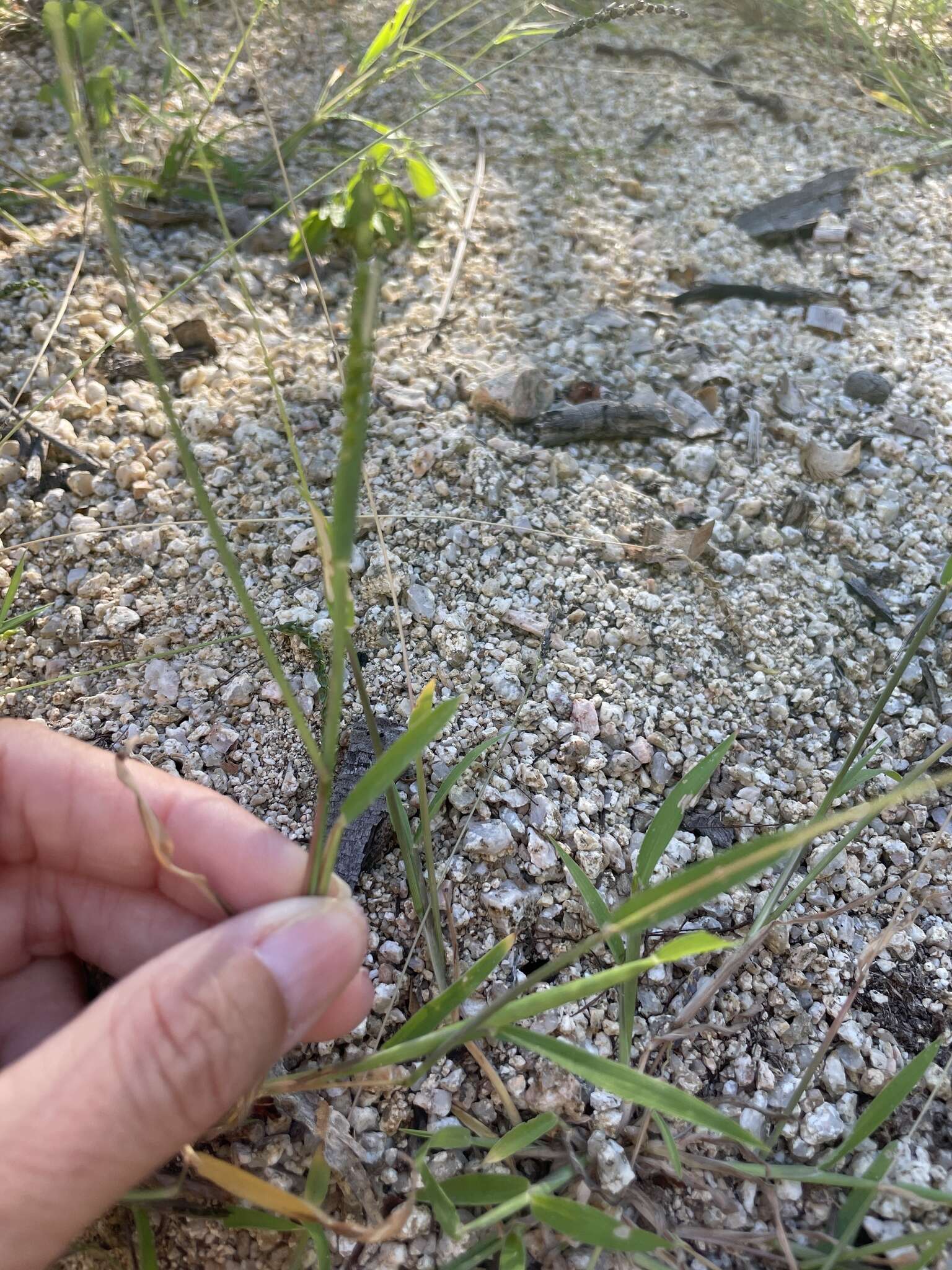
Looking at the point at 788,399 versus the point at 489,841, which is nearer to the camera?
the point at 489,841

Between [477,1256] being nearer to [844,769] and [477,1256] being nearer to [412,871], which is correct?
[412,871]

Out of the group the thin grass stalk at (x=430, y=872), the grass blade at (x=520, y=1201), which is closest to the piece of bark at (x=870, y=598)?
the thin grass stalk at (x=430, y=872)

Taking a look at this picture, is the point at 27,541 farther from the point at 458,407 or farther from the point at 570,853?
the point at 570,853

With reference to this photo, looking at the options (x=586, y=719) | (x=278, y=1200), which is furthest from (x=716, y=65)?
(x=278, y=1200)

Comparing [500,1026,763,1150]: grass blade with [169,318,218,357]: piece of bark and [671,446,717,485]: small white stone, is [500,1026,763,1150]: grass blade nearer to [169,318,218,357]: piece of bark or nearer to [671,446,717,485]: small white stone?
[671,446,717,485]: small white stone

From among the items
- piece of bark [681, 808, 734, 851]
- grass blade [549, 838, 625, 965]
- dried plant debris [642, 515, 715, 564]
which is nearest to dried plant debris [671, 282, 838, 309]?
dried plant debris [642, 515, 715, 564]

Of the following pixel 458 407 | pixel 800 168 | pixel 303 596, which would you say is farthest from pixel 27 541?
pixel 800 168
